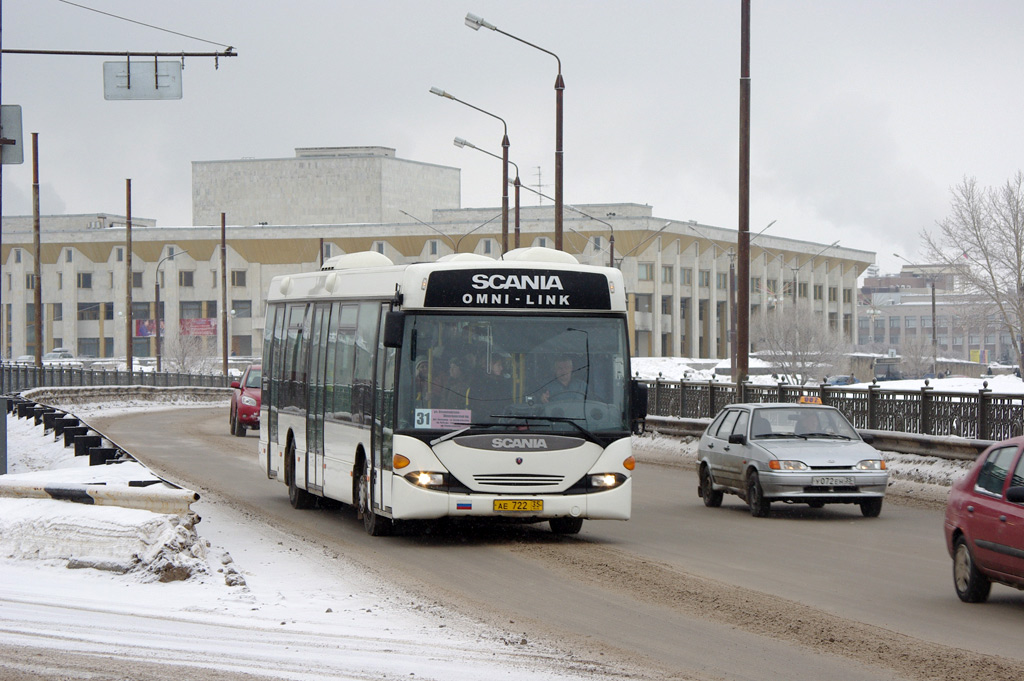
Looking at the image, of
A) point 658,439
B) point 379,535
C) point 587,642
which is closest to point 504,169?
point 658,439

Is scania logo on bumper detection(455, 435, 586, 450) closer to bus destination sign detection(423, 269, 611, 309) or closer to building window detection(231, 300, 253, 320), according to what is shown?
bus destination sign detection(423, 269, 611, 309)

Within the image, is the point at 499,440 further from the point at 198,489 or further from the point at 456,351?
the point at 198,489

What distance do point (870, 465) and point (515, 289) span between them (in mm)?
5818

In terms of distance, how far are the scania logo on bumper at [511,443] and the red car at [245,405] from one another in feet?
74.9

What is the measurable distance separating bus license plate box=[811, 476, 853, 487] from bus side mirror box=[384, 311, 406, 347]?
624 centimetres

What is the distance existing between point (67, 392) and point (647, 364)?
2374 inches

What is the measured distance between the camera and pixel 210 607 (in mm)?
10133

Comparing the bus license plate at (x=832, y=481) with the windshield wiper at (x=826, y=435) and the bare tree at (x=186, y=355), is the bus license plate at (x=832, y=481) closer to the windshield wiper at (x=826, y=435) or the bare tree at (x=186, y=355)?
the windshield wiper at (x=826, y=435)

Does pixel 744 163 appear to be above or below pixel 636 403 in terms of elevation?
above

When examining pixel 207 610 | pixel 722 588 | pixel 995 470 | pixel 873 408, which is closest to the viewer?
pixel 207 610

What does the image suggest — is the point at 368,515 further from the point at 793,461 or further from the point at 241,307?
the point at 241,307

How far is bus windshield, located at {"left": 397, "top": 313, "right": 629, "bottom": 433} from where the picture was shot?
47.3 ft

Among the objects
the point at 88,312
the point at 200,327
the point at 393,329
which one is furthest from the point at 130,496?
the point at 88,312

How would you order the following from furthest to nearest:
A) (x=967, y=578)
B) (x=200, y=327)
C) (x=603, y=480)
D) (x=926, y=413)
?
(x=200, y=327) → (x=926, y=413) → (x=603, y=480) → (x=967, y=578)
